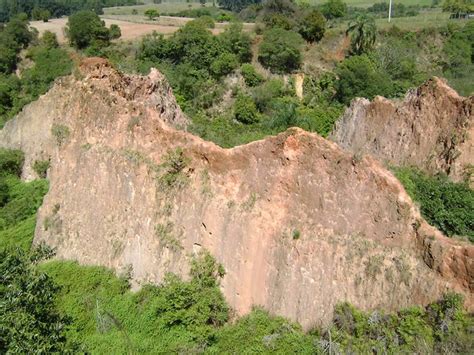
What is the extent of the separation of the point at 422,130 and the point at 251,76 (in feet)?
79.4

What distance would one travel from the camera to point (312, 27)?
4728 cm

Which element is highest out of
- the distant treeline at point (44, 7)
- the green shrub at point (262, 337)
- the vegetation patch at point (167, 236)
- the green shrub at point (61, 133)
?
the green shrub at point (61, 133)

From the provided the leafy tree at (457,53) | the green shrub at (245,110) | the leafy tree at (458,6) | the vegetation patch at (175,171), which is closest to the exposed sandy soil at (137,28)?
the green shrub at (245,110)

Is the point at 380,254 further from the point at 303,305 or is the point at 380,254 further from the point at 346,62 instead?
the point at 346,62

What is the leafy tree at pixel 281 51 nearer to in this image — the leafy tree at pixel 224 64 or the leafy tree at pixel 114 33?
the leafy tree at pixel 224 64

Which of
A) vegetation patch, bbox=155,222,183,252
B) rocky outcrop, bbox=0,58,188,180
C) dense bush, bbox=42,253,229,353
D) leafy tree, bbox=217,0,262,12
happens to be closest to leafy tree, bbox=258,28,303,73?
rocky outcrop, bbox=0,58,188,180

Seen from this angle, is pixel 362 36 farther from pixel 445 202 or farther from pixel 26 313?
pixel 26 313

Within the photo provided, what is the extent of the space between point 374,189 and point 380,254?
160 centimetres

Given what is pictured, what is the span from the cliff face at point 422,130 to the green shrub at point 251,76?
20.5 metres

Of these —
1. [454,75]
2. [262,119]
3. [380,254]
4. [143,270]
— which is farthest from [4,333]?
[454,75]

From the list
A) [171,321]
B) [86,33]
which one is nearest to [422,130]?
[171,321]

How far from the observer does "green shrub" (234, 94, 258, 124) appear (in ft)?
127

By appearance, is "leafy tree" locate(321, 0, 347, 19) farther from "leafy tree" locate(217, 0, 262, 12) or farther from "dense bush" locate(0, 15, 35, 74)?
"leafy tree" locate(217, 0, 262, 12)

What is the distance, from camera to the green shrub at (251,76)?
42.7 meters
